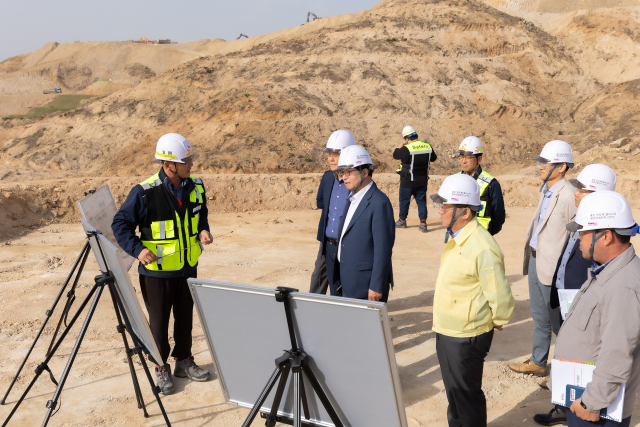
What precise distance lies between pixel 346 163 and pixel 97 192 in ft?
7.69

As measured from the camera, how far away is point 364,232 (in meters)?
4.56

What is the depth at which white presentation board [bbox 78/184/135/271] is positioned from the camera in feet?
14.0

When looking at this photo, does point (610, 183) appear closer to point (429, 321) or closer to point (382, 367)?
point (382, 367)

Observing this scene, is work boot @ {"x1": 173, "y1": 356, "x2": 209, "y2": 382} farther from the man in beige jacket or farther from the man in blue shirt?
the man in beige jacket

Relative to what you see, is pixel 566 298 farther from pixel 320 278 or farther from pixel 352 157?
pixel 320 278

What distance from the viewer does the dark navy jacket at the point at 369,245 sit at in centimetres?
450

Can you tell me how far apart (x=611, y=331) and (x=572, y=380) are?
15.8 inches

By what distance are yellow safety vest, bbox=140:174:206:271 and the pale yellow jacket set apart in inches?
102

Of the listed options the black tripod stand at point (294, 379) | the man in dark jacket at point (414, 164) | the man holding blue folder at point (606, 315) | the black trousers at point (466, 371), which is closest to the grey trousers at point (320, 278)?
the black trousers at point (466, 371)

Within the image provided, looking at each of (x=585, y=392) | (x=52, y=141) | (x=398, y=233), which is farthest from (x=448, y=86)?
(x=585, y=392)

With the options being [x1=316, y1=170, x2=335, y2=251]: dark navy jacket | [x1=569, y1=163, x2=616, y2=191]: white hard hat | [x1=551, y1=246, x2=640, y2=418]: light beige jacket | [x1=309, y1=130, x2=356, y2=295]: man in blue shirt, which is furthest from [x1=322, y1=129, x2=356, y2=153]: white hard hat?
[x1=551, y1=246, x2=640, y2=418]: light beige jacket

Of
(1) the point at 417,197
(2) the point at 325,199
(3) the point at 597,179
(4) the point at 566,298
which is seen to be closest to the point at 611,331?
(4) the point at 566,298

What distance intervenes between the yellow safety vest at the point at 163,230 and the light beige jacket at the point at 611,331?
3.48 meters

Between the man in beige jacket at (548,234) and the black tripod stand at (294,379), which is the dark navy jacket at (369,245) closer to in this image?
the man in beige jacket at (548,234)
